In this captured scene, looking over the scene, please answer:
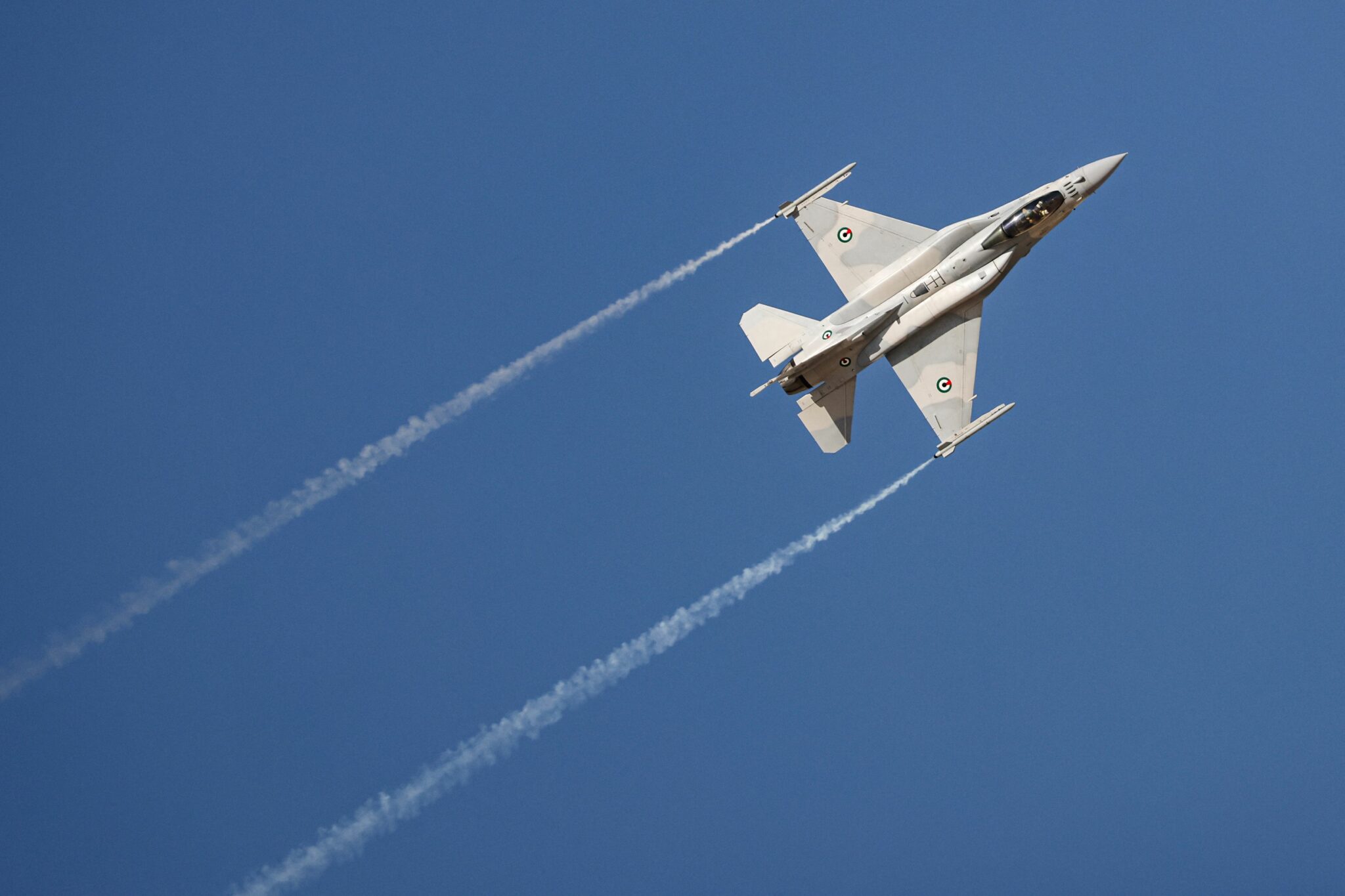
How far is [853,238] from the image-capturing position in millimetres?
49219

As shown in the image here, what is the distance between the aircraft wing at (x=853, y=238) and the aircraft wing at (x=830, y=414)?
330 cm

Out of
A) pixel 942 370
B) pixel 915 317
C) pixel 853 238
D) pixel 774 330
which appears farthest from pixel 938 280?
pixel 774 330

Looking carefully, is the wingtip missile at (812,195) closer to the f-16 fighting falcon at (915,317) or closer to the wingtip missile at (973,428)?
the f-16 fighting falcon at (915,317)

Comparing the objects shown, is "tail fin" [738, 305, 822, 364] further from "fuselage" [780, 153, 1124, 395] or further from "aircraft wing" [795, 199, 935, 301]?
"aircraft wing" [795, 199, 935, 301]

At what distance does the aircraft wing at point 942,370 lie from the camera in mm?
47875

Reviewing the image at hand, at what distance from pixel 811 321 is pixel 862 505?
7438 mm

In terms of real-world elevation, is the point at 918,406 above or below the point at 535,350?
below

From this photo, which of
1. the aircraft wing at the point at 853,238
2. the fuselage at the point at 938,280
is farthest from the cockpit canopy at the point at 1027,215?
the aircraft wing at the point at 853,238

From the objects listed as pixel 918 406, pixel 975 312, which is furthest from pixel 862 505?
pixel 975 312

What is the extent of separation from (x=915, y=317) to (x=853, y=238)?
13.2 ft

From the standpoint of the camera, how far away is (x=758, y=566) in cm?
5238

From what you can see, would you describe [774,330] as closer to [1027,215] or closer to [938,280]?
[938,280]

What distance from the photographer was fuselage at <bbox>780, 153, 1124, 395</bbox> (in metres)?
46.3

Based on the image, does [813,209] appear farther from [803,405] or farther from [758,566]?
[758,566]
